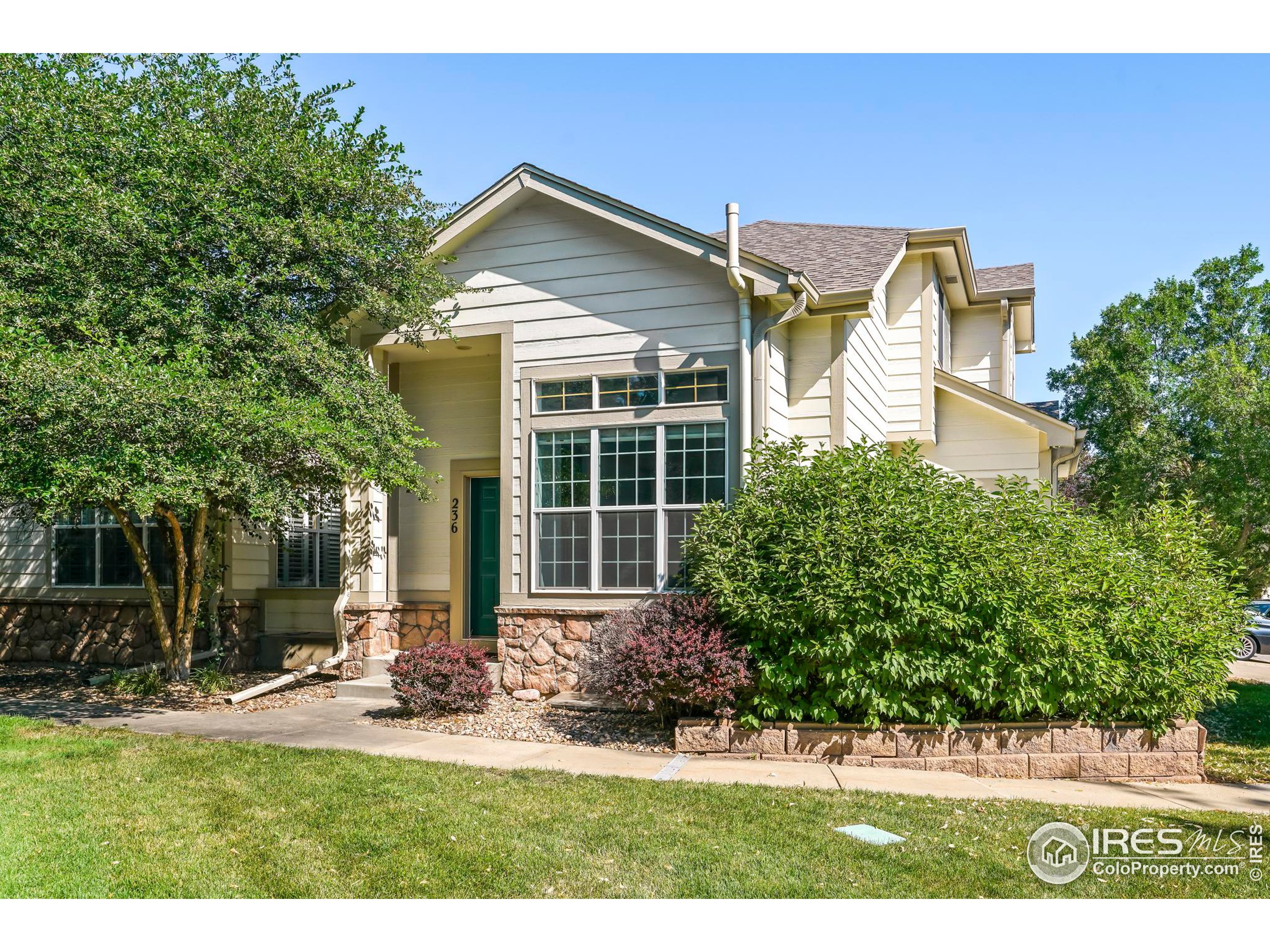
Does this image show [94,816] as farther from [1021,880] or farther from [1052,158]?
[1052,158]

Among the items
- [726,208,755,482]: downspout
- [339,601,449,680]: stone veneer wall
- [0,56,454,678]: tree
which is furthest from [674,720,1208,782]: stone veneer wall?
[339,601,449,680]: stone veneer wall

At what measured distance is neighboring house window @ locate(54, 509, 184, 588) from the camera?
1405cm

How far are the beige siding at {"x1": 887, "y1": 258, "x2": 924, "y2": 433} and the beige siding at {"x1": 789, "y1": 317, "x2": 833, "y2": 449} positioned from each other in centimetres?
296

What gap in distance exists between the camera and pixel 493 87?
8.51 metres

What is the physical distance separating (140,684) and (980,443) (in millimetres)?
11255

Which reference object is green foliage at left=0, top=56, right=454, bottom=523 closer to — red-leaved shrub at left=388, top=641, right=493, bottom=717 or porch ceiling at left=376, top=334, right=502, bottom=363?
porch ceiling at left=376, top=334, right=502, bottom=363

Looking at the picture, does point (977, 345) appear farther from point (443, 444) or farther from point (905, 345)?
point (443, 444)

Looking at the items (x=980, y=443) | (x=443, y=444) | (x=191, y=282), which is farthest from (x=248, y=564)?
(x=980, y=443)

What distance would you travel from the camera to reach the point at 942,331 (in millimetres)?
14727

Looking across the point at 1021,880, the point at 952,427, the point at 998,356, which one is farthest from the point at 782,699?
the point at 998,356

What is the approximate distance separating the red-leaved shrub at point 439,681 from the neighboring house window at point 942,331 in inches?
325

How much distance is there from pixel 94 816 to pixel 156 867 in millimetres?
1294

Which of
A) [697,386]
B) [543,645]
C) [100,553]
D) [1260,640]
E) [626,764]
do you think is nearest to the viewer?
[626,764]

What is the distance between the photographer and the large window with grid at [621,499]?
9.88 meters
